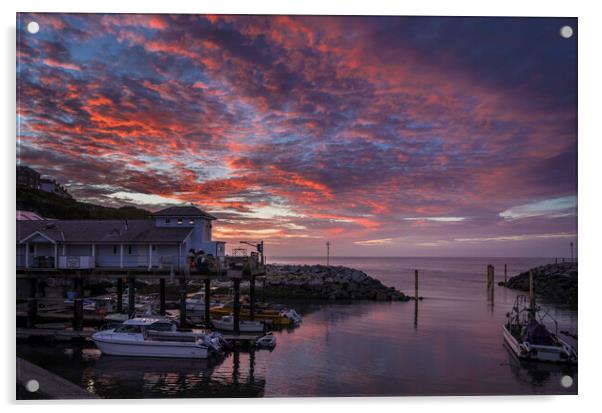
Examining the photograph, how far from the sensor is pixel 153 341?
19.6m

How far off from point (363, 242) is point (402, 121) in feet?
24.1

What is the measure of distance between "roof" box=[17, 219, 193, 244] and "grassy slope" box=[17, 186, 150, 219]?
503mm

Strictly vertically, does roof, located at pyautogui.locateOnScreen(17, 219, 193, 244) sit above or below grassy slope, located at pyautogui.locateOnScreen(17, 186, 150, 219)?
below

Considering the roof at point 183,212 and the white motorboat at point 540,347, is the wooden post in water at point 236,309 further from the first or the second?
the white motorboat at point 540,347

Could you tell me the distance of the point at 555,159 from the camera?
1325 cm

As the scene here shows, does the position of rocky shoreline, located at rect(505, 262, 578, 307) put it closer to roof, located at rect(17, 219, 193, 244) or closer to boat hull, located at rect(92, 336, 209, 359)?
boat hull, located at rect(92, 336, 209, 359)

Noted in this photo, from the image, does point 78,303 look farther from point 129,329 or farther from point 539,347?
point 539,347

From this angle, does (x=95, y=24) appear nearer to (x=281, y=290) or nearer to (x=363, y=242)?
(x=363, y=242)

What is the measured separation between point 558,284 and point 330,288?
2286 centimetres

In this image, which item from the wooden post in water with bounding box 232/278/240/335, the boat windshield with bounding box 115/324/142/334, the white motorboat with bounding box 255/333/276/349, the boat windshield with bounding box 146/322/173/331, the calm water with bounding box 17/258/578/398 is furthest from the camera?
the wooden post in water with bounding box 232/278/240/335

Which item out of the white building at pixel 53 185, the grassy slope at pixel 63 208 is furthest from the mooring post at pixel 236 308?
the white building at pixel 53 185

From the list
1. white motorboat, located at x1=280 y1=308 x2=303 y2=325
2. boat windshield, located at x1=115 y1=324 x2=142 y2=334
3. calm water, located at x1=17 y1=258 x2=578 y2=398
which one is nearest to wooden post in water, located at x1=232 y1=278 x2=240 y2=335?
calm water, located at x1=17 y1=258 x2=578 y2=398

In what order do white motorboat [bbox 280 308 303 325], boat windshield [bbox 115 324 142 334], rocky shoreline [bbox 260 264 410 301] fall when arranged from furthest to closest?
rocky shoreline [bbox 260 264 410 301] < white motorboat [bbox 280 308 303 325] < boat windshield [bbox 115 324 142 334]

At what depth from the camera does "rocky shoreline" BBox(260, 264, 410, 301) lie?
4591 cm
